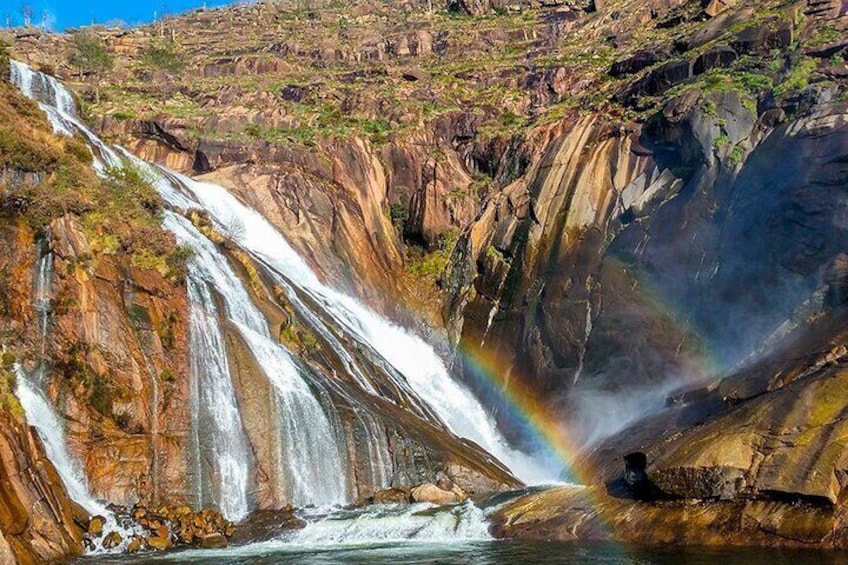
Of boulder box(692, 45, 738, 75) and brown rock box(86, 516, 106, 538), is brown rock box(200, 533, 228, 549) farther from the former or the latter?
boulder box(692, 45, 738, 75)

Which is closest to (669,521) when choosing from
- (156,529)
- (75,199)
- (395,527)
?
(395,527)

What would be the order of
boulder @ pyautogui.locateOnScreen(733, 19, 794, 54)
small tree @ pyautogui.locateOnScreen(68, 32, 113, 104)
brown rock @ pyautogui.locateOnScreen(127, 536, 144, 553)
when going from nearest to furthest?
brown rock @ pyautogui.locateOnScreen(127, 536, 144, 553), boulder @ pyautogui.locateOnScreen(733, 19, 794, 54), small tree @ pyautogui.locateOnScreen(68, 32, 113, 104)

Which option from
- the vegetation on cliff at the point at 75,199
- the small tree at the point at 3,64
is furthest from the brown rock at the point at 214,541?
the small tree at the point at 3,64

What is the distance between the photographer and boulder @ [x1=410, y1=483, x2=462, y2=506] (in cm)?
2667

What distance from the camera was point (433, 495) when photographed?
26797 millimetres

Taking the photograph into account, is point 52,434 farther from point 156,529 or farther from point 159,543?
point 159,543

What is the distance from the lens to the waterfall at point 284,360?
27266 mm

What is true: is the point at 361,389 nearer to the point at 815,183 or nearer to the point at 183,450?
the point at 183,450

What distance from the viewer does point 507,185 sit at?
5319 cm

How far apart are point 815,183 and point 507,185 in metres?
23.6

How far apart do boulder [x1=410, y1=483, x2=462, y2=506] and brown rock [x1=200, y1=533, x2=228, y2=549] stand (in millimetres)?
7114

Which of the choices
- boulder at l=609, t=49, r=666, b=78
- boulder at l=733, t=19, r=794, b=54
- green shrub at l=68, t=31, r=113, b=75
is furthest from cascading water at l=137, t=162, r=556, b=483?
green shrub at l=68, t=31, r=113, b=75

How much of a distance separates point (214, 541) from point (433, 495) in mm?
7958

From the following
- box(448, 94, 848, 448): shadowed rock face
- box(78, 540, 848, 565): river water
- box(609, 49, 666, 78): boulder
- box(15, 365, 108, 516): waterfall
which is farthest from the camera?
box(609, 49, 666, 78): boulder
